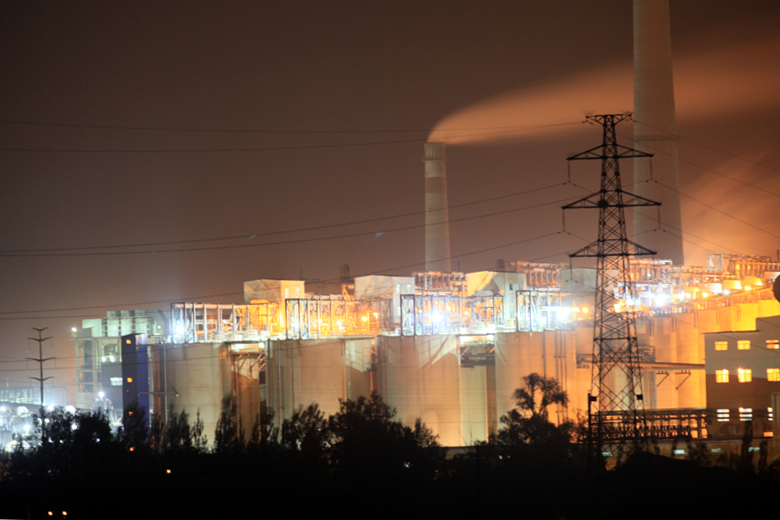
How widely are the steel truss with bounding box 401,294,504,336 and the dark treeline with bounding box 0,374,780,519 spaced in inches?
508

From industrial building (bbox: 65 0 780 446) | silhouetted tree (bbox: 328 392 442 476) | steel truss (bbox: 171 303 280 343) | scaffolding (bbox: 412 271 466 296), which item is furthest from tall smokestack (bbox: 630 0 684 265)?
silhouetted tree (bbox: 328 392 442 476)

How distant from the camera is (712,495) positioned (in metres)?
26.0

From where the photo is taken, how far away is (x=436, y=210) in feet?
230

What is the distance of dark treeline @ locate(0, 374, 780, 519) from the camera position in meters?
26.2

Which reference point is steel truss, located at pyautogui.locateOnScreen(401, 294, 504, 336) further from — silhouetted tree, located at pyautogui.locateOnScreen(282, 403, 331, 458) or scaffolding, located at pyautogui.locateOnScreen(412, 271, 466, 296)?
silhouetted tree, located at pyautogui.locateOnScreen(282, 403, 331, 458)

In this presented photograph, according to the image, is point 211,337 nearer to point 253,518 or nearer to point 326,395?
point 326,395

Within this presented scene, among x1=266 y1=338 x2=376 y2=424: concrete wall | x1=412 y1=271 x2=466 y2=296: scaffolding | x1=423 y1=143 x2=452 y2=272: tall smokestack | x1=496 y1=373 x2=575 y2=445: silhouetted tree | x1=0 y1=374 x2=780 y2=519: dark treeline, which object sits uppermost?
x1=423 y1=143 x2=452 y2=272: tall smokestack

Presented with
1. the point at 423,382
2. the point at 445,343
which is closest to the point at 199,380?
the point at 423,382

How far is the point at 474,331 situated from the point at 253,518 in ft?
77.7

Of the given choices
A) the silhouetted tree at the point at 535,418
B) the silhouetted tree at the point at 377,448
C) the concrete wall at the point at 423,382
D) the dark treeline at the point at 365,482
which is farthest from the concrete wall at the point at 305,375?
the dark treeline at the point at 365,482

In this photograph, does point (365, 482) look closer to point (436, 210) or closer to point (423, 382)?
point (423, 382)

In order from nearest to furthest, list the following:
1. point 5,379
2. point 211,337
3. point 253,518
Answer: point 253,518, point 211,337, point 5,379

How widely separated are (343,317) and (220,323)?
7.84m

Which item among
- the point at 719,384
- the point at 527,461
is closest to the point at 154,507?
the point at 527,461
